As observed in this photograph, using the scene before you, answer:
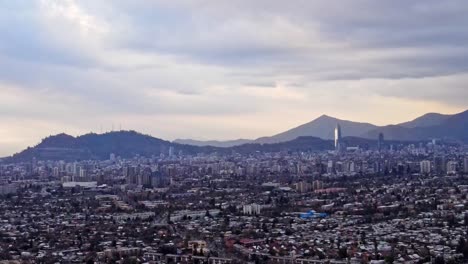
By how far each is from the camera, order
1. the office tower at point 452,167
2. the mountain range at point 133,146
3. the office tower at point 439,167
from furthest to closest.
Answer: the mountain range at point 133,146, the office tower at point 439,167, the office tower at point 452,167

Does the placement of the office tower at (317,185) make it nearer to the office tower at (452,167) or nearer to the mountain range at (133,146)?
the office tower at (452,167)

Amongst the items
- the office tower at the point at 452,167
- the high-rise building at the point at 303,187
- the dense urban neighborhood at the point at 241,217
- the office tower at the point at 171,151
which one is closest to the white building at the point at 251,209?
the dense urban neighborhood at the point at 241,217

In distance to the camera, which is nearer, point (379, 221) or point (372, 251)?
point (372, 251)

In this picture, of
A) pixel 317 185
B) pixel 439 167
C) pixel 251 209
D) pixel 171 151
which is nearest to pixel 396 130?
pixel 171 151

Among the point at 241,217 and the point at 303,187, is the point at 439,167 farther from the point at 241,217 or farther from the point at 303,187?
the point at 241,217

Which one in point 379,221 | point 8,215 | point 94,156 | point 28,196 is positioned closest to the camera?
point 379,221

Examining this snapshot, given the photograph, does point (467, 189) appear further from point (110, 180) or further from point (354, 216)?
point (110, 180)

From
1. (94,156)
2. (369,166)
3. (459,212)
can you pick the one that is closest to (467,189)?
(459,212)

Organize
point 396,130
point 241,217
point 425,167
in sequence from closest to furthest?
point 241,217 → point 425,167 → point 396,130
